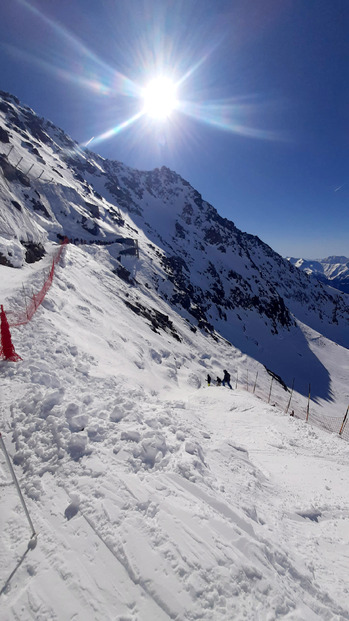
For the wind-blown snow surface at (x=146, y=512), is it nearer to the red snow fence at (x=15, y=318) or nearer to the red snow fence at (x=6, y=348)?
the red snow fence at (x=6, y=348)

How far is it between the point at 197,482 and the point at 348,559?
3.65m

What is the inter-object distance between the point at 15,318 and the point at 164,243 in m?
96.5

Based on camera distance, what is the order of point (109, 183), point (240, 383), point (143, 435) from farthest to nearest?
point (109, 183)
point (240, 383)
point (143, 435)

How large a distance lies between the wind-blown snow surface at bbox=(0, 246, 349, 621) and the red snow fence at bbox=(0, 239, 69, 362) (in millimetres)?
525

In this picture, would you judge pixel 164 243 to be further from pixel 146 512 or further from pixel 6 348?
pixel 146 512

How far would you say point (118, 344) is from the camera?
64.7ft

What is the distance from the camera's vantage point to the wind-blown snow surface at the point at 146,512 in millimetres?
3654

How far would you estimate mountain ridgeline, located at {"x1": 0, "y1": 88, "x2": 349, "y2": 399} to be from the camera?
146 feet

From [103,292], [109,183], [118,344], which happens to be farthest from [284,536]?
[109,183]

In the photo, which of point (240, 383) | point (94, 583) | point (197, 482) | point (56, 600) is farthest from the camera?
point (240, 383)

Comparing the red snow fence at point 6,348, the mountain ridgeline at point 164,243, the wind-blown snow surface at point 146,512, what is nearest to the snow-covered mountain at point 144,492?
the wind-blown snow surface at point 146,512

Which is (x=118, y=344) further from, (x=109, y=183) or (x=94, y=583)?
(x=109, y=183)

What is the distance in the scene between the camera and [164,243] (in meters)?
104

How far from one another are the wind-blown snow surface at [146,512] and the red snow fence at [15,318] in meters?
0.52
